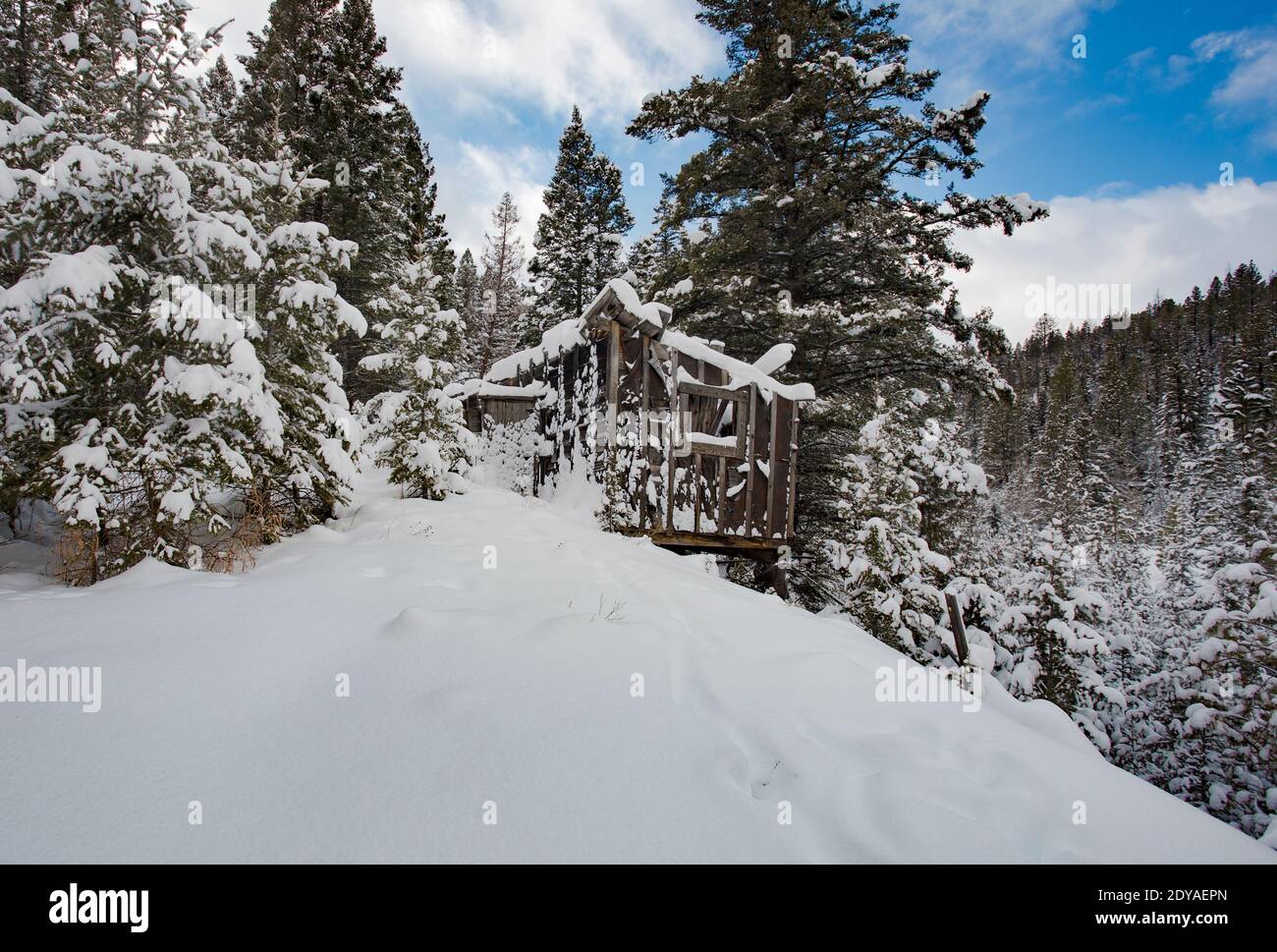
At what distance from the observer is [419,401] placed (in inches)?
295

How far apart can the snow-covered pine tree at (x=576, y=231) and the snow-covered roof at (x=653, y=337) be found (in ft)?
40.2

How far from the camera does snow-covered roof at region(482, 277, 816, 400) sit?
23.1ft

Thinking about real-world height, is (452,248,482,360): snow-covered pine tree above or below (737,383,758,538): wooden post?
above

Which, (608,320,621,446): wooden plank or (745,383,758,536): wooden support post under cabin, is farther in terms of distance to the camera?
(745,383,758,536): wooden support post under cabin

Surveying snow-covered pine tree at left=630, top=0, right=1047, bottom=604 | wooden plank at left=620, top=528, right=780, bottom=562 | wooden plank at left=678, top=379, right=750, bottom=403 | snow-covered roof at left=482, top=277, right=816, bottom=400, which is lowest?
wooden plank at left=620, top=528, right=780, bottom=562

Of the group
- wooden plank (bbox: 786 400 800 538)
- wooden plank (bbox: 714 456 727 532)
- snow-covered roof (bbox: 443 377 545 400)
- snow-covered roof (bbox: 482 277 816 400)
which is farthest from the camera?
snow-covered roof (bbox: 443 377 545 400)

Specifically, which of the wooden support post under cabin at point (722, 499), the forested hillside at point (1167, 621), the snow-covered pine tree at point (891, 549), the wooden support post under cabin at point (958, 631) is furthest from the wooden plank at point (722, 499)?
the forested hillside at point (1167, 621)

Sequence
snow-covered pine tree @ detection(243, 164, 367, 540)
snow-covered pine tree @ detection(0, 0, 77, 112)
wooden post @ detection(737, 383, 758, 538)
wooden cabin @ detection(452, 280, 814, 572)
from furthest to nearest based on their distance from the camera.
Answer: snow-covered pine tree @ detection(0, 0, 77, 112), wooden post @ detection(737, 383, 758, 538), wooden cabin @ detection(452, 280, 814, 572), snow-covered pine tree @ detection(243, 164, 367, 540)

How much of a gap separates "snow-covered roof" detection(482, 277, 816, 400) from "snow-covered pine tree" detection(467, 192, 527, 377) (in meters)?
17.3

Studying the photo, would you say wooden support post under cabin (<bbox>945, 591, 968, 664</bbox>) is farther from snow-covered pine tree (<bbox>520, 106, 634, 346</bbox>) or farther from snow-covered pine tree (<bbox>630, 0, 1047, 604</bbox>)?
snow-covered pine tree (<bbox>520, 106, 634, 346</bbox>)

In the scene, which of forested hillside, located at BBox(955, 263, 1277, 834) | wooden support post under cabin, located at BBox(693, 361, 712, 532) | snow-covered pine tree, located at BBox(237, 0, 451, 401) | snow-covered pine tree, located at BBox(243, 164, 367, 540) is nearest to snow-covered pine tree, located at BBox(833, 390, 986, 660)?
forested hillside, located at BBox(955, 263, 1277, 834)
